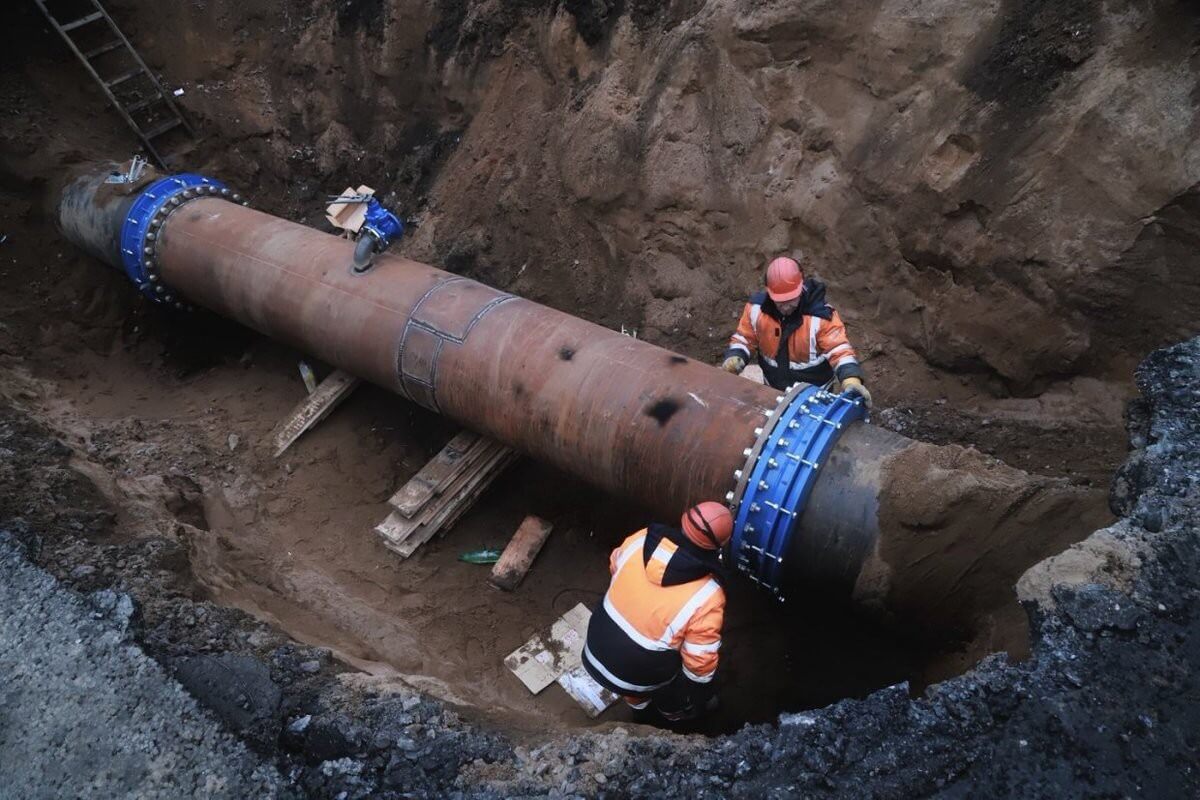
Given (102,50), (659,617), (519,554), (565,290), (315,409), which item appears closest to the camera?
(659,617)

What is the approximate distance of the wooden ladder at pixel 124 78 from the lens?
7.32 meters

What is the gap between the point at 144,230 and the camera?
5.88m

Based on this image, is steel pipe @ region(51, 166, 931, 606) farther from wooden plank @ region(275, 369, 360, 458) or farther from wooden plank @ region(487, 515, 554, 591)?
wooden plank @ region(487, 515, 554, 591)

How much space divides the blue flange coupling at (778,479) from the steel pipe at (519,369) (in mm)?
23

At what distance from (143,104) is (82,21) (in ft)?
2.81

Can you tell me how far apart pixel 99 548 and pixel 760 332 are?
3.75 metres

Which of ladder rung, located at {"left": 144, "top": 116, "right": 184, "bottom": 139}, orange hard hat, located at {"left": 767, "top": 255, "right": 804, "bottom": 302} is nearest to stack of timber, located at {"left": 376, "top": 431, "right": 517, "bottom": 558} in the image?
orange hard hat, located at {"left": 767, "top": 255, "right": 804, "bottom": 302}

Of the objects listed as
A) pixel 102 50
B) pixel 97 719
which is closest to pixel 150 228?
pixel 102 50

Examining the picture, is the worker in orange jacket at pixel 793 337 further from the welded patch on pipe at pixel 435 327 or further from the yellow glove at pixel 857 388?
the welded patch on pipe at pixel 435 327

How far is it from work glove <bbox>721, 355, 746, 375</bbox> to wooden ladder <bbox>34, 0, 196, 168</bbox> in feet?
20.9

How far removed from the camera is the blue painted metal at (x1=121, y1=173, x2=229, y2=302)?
19.3 ft

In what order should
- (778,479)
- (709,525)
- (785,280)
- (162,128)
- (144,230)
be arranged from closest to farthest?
1. (709,525)
2. (778,479)
3. (785,280)
4. (144,230)
5. (162,128)

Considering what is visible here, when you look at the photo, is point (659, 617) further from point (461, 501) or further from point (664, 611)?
point (461, 501)

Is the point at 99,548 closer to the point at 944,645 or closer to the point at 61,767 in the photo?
the point at 61,767
